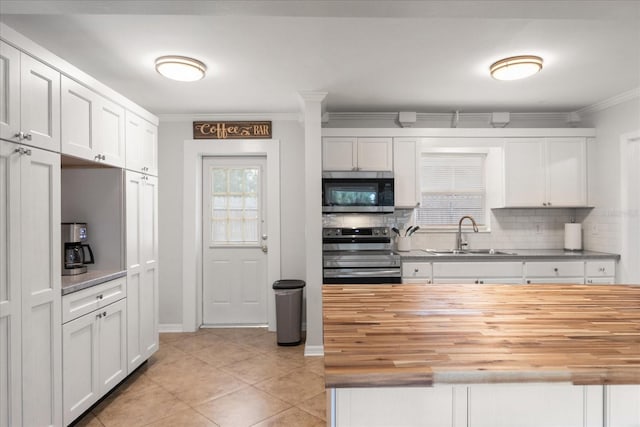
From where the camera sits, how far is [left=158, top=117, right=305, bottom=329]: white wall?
179 inches

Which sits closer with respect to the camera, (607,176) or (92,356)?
(92,356)

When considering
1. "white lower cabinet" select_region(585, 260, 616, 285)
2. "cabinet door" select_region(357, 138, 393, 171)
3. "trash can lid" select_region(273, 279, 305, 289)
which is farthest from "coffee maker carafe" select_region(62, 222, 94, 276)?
"white lower cabinet" select_region(585, 260, 616, 285)

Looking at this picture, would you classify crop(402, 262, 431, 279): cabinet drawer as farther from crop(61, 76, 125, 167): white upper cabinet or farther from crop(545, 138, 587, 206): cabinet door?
crop(61, 76, 125, 167): white upper cabinet

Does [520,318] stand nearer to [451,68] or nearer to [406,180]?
[451,68]

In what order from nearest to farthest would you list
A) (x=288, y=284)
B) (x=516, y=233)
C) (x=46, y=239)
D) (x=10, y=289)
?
1. (x=10, y=289)
2. (x=46, y=239)
3. (x=288, y=284)
4. (x=516, y=233)

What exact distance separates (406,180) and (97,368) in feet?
10.6

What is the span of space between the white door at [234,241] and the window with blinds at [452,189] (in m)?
1.98

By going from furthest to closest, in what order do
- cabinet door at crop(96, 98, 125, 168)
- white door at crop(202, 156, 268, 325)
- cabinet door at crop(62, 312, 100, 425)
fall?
white door at crop(202, 156, 268, 325) → cabinet door at crop(96, 98, 125, 168) → cabinet door at crop(62, 312, 100, 425)

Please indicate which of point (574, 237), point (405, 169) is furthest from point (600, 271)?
point (405, 169)

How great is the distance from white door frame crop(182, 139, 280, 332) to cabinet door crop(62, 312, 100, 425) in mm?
1926

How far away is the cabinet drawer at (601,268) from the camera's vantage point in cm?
394

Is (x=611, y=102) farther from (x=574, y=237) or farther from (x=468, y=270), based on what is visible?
(x=468, y=270)

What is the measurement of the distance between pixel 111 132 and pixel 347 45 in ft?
6.02

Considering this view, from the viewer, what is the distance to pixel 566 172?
425 cm
